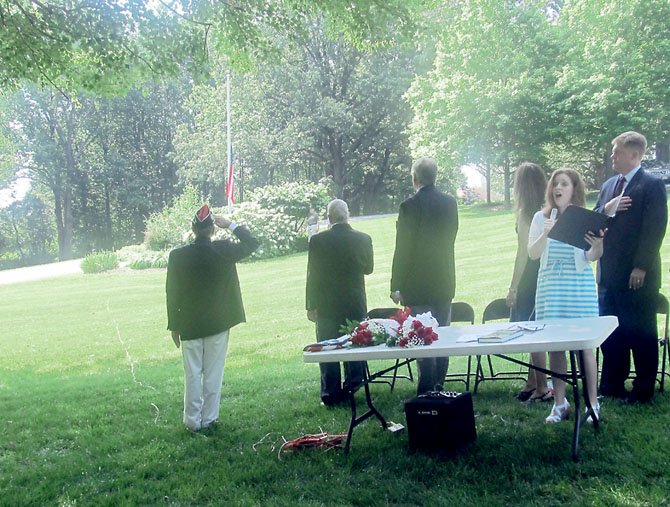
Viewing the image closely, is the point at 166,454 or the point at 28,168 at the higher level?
the point at 28,168

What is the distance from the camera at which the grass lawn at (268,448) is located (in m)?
Result: 4.14

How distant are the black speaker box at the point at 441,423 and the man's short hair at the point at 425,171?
6.27ft

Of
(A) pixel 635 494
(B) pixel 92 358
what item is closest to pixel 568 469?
(A) pixel 635 494

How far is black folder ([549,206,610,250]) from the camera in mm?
4898

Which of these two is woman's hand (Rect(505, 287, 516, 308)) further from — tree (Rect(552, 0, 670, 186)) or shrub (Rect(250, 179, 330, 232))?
tree (Rect(552, 0, 670, 186))

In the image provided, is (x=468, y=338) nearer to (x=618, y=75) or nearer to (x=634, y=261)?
(x=634, y=261)

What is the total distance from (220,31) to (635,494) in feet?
24.1

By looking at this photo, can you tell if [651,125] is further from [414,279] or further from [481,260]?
[414,279]

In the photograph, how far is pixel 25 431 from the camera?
6.45 metres

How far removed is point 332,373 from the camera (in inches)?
255

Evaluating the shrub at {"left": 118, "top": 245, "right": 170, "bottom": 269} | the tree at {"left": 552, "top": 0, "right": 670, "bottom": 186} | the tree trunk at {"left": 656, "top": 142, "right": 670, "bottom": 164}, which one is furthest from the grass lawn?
the tree trunk at {"left": 656, "top": 142, "right": 670, "bottom": 164}

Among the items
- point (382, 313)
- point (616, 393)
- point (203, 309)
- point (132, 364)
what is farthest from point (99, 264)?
point (616, 393)

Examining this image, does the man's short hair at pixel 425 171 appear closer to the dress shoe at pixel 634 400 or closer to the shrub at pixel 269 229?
the dress shoe at pixel 634 400

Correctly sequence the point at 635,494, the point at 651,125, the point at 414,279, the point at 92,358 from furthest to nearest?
the point at 651,125
the point at 92,358
the point at 414,279
the point at 635,494
